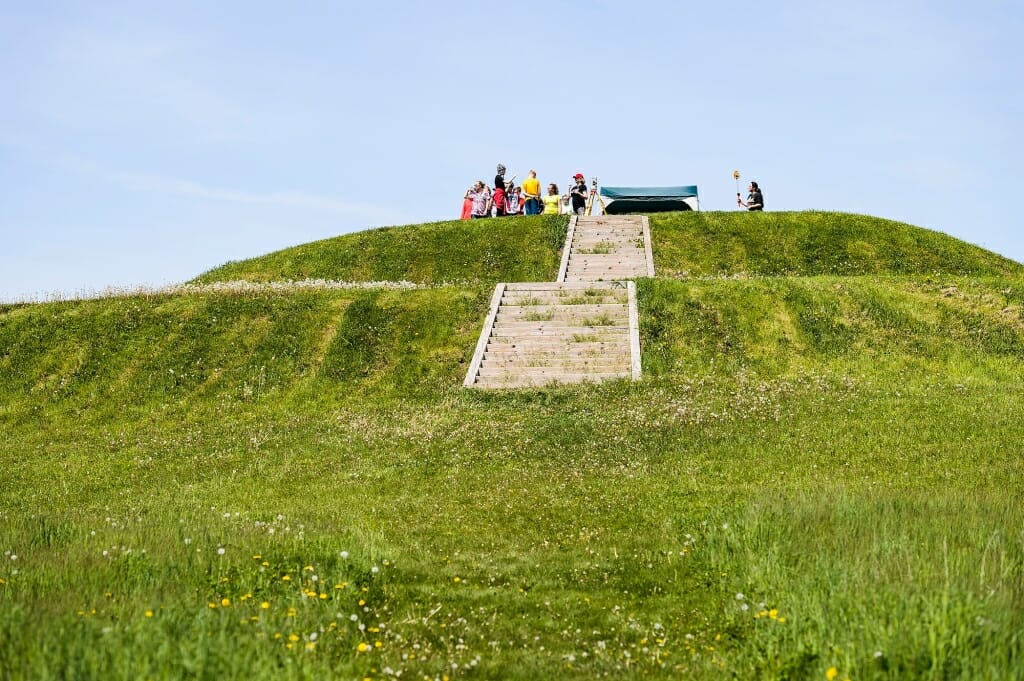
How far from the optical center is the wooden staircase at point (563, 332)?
1008 inches

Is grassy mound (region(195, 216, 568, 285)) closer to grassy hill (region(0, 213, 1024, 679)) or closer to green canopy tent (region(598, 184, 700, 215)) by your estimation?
grassy hill (region(0, 213, 1024, 679))

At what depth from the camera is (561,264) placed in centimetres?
3697

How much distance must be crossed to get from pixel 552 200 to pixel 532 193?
114 centimetres

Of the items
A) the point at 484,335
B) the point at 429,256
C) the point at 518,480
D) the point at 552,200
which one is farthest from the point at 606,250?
the point at 518,480

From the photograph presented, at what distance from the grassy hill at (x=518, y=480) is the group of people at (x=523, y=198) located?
6589 mm

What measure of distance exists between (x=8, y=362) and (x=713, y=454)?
2309cm

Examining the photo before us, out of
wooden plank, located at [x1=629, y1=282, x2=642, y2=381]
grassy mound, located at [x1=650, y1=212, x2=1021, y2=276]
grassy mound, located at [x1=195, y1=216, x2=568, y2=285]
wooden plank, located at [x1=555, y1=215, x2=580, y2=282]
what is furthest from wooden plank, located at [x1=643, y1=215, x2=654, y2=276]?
wooden plank, located at [x1=629, y1=282, x2=642, y2=381]

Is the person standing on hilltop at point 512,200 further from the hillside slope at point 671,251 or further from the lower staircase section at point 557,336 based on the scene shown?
the lower staircase section at point 557,336

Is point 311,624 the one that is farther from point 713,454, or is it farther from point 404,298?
point 404,298

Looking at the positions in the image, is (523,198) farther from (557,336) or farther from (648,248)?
(557,336)

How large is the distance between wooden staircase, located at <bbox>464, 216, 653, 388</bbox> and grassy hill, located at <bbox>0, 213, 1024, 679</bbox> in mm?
785

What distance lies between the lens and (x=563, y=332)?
28281 mm

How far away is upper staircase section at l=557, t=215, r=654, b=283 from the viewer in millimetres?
36094

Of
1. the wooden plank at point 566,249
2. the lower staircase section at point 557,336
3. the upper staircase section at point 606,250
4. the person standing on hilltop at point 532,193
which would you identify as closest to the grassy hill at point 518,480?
the wooden plank at point 566,249
